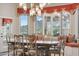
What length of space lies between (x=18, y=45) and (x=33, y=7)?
716 millimetres

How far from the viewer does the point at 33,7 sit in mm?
2939

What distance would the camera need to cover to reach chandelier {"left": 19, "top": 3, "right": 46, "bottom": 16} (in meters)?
2.87

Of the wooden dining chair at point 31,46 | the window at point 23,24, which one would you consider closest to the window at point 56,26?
the wooden dining chair at point 31,46

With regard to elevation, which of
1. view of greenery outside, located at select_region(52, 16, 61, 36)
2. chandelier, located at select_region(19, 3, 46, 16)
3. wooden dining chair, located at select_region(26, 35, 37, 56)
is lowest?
wooden dining chair, located at select_region(26, 35, 37, 56)

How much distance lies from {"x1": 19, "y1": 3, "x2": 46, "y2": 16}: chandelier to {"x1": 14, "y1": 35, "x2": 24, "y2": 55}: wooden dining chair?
46 cm

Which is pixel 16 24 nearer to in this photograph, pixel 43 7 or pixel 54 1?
pixel 43 7

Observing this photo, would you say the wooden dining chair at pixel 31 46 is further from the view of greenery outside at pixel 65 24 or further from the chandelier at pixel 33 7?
the view of greenery outside at pixel 65 24

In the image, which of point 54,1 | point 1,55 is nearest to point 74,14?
point 54,1

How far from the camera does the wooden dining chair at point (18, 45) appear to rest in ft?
9.75

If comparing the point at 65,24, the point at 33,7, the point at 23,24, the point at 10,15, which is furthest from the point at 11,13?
the point at 65,24

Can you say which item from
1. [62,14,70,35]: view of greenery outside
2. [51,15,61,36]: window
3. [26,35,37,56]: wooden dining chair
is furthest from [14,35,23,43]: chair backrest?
[62,14,70,35]: view of greenery outside

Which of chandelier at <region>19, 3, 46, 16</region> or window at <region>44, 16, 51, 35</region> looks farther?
window at <region>44, 16, 51, 35</region>

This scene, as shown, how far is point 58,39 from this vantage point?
2953mm

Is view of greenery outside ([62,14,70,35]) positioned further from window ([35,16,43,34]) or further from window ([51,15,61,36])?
window ([35,16,43,34])
